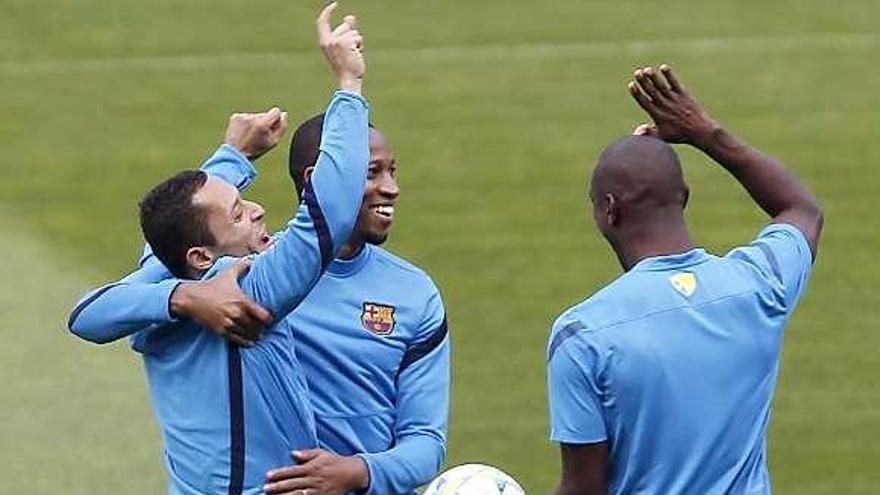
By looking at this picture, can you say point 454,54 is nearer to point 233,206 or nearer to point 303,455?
point 233,206

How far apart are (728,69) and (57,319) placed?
253 inches

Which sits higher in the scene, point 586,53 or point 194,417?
point 586,53

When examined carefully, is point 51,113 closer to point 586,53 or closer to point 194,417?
point 586,53

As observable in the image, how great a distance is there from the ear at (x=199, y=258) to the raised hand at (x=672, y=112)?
1.23 meters

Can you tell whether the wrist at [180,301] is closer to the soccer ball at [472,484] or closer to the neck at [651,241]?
the soccer ball at [472,484]

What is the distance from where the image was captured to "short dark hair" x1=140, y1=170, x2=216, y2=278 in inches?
229

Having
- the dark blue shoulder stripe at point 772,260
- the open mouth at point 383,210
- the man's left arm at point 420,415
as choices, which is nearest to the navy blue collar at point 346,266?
the open mouth at point 383,210

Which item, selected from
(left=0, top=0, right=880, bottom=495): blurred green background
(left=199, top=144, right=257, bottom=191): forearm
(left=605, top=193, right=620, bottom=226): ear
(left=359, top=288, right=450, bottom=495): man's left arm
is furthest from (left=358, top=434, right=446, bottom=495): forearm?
(left=0, top=0, right=880, bottom=495): blurred green background

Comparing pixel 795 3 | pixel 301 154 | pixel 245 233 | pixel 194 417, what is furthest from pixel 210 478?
pixel 795 3

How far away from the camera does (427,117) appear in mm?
15602

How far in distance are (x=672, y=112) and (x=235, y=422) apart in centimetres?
147

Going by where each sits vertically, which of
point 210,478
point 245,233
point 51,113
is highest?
point 51,113

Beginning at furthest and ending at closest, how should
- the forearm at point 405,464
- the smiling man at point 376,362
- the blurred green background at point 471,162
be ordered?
the blurred green background at point 471,162 → the smiling man at point 376,362 → the forearm at point 405,464

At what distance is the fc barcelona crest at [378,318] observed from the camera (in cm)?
610
